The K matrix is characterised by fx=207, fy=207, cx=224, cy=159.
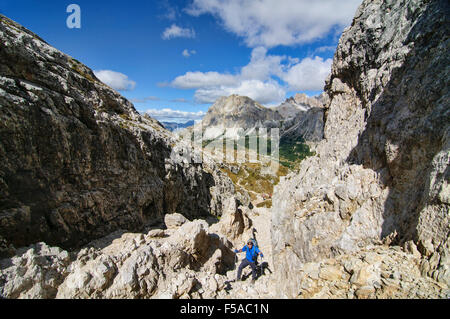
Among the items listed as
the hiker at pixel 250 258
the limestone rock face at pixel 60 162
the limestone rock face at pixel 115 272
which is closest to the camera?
the limestone rock face at pixel 115 272

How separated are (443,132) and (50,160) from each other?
25271 mm

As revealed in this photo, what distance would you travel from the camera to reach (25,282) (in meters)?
9.27

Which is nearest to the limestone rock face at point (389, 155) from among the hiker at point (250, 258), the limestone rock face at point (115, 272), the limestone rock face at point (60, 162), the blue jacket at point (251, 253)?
the hiker at point (250, 258)

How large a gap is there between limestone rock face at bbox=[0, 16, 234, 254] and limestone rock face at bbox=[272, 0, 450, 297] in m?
17.6

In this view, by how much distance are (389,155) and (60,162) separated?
24.5m

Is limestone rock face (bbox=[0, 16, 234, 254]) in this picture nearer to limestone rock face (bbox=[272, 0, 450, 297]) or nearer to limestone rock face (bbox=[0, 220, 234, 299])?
limestone rock face (bbox=[0, 220, 234, 299])

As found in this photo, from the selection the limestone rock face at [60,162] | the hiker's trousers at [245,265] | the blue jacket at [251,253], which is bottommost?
the hiker's trousers at [245,265]

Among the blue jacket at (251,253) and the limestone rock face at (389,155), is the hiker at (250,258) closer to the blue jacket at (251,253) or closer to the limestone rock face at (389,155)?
the blue jacket at (251,253)

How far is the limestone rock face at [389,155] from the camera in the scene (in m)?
7.77

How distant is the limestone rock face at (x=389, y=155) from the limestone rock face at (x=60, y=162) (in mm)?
17594

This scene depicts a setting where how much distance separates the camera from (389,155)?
35.3ft

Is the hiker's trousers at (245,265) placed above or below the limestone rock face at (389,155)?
below

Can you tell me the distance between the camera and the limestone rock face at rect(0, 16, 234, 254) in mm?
14586

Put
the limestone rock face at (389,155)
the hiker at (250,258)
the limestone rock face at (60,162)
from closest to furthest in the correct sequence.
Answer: the limestone rock face at (389,155) < the limestone rock face at (60,162) < the hiker at (250,258)
